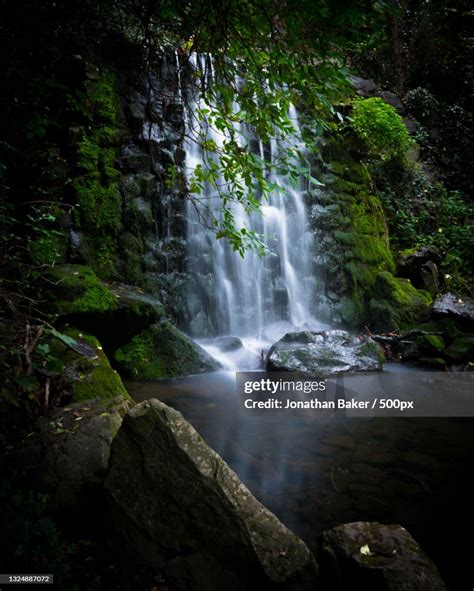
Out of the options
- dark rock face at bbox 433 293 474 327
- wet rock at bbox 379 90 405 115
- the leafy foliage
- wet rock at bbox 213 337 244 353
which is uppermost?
wet rock at bbox 379 90 405 115

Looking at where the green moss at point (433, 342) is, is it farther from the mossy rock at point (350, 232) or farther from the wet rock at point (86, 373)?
the wet rock at point (86, 373)

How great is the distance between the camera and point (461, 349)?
23.0 feet

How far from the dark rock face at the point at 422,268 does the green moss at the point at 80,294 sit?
7.94 metres

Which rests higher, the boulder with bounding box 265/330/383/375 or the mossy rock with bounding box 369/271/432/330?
the mossy rock with bounding box 369/271/432/330

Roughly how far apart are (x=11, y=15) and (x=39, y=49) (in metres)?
0.42

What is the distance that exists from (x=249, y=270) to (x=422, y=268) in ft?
15.4

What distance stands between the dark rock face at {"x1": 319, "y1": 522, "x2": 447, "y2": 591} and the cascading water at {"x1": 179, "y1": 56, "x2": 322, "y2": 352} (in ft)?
18.1

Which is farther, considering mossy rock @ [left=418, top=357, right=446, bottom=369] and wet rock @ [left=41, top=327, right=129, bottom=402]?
mossy rock @ [left=418, top=357, right=446, bottom=369]

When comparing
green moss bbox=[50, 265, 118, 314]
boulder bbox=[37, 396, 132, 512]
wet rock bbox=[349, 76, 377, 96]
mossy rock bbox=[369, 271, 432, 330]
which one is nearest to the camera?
boulder bbox=[37, 396, 132, 512]

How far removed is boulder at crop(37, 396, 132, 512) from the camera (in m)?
2.42

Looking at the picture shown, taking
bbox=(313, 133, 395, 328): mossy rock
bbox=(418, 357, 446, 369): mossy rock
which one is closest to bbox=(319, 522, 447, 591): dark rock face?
bbox=(418, 357, 446, 369): mossy rock

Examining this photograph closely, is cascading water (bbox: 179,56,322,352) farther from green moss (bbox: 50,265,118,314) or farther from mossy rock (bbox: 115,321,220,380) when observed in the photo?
green moss (bbox: 50,265,118,314)

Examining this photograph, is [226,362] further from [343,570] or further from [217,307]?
[343,570]

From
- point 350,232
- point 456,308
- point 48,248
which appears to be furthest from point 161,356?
point 350,232
